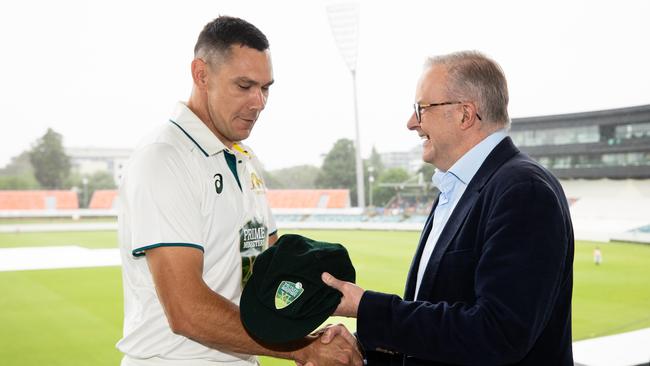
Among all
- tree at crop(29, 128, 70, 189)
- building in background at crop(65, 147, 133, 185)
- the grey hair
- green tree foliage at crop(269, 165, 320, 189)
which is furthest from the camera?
tree at crop(29, 128, 70, 189)

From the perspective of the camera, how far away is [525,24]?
1077 centimetres

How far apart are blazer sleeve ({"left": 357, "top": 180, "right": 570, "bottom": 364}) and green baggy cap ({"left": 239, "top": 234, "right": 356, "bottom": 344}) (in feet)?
0.42

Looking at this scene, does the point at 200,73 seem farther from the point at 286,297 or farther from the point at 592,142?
the point at 592,142

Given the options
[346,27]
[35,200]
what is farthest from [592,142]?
[35,200]

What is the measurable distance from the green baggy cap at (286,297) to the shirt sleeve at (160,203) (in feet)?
0.55

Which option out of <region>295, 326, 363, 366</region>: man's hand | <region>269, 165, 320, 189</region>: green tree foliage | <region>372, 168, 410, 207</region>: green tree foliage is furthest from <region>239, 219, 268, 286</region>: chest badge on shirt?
<region>372, 168, 410, 207</region>: green tree foliage

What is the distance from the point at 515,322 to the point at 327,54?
18675 mm

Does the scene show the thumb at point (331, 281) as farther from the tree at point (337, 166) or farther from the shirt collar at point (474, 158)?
the tree at point (337, 166)

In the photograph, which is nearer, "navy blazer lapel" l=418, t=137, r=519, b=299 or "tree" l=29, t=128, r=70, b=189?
"navy blazer lapel" l=418, t=137, r=519, b=299

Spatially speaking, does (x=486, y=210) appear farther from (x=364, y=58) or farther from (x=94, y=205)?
(x=94, y=205)

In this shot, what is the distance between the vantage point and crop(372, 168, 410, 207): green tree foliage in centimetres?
1598

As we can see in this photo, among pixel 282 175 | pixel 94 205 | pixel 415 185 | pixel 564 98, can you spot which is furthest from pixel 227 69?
pixel 94 205

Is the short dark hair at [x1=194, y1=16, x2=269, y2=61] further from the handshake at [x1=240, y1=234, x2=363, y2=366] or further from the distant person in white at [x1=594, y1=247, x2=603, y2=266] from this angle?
the distant person in white at [x1=594, y1=247, x2=603, y2=266]

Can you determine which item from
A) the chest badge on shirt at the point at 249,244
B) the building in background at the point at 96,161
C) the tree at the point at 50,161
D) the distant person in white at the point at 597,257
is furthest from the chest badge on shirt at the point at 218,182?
the distant person in white at the point at 597,257
